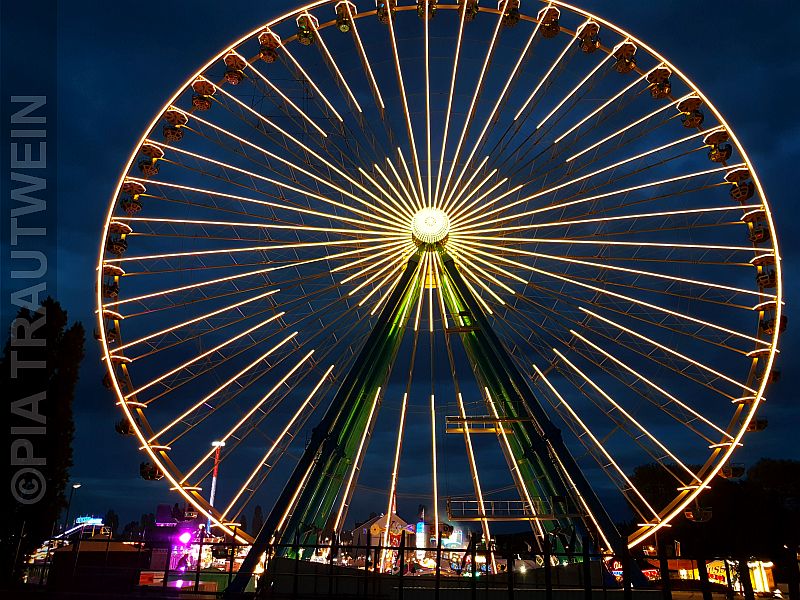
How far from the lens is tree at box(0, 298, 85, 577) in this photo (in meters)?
19.7

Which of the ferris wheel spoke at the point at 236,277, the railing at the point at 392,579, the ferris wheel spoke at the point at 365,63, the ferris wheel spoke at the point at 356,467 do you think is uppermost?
the ferris wheel spoke at the point at 365,63

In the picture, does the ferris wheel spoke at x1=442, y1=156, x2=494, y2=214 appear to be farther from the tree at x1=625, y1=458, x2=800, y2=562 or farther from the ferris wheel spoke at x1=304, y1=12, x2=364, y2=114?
the tree at x1=625, y1=458, x2=800, y2=562

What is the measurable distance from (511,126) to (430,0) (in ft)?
19.1

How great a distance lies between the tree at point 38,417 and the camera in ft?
64.6

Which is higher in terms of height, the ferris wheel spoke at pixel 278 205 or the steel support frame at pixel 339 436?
the ferris wheel spoke at pixel 278 205

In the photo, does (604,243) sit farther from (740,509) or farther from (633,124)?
(740,509)

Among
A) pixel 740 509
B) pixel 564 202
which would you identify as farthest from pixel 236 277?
pixel 740 509

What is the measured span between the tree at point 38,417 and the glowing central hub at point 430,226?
11.5 m

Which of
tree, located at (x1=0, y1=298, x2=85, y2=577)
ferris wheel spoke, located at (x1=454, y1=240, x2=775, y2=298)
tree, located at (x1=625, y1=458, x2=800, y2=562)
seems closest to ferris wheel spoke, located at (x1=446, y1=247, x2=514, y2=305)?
ferris wheel spoke, located at (x1=454, y1=240, x2=775, y2=298)

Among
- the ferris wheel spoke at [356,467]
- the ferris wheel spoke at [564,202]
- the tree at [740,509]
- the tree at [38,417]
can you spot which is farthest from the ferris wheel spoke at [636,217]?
the tree at [740,509]

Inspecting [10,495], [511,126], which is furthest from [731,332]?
[10,495]

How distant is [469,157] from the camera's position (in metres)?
21.7

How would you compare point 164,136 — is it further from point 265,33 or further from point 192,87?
point 265,33

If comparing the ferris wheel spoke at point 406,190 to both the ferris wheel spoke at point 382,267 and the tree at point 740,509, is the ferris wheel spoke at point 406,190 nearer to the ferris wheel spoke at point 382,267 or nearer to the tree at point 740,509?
Answer: the ferris wheel spoke at point 382,267
